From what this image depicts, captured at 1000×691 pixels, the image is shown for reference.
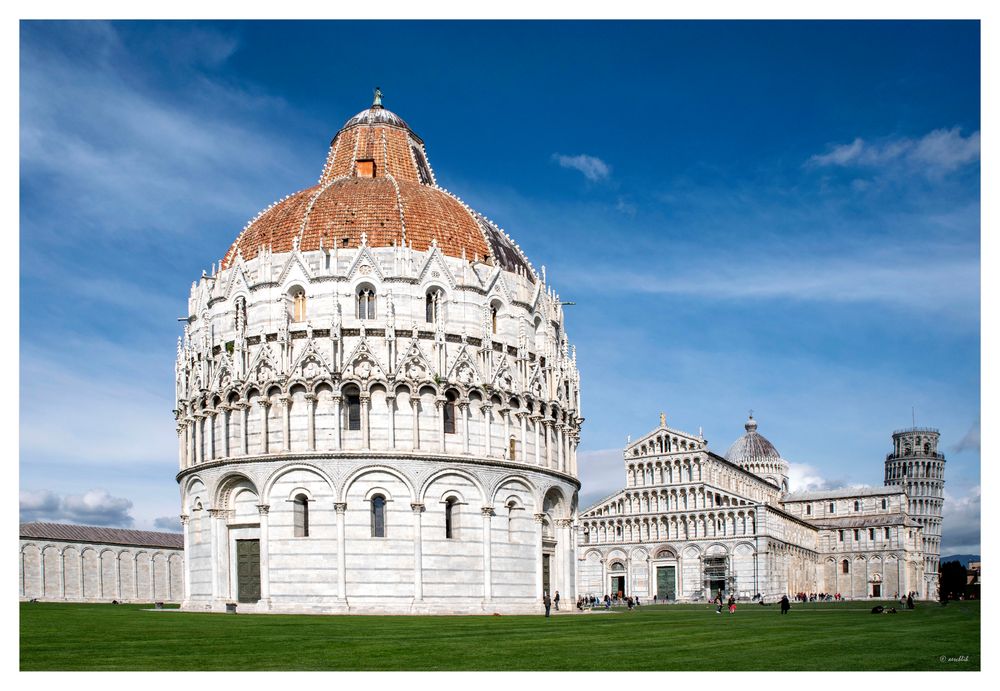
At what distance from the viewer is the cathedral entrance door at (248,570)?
5338cm

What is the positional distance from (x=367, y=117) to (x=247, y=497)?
2814 centimetres

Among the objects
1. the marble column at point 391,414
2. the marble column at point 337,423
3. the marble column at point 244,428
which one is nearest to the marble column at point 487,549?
the marble column at point 391,414

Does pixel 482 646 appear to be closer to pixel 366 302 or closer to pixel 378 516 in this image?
pixel 378 516

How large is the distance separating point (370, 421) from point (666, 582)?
79.8 m

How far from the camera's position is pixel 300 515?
52.9 metres

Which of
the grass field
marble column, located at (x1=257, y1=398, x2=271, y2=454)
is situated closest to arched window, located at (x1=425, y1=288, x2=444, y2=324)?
marble column, located at (x1=257, y1=398, x2=271, y2=454)

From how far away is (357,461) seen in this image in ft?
173

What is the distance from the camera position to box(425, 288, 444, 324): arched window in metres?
56.7

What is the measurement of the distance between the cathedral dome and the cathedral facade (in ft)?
223

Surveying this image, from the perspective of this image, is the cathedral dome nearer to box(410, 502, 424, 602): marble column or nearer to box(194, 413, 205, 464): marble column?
box(194, 413, 205, 464): marble column
